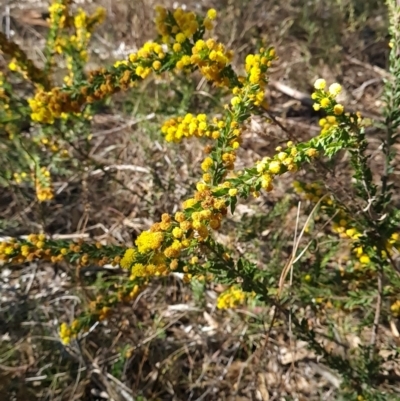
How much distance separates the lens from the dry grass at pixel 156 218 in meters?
3.07

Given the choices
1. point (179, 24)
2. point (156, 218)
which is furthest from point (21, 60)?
point (156, 218)

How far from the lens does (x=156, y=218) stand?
3.70 meters

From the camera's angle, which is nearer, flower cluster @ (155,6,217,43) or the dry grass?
flower cluster @ (155,6,217,43)

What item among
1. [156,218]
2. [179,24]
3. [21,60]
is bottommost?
[156,218]

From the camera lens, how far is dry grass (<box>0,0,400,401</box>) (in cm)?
307

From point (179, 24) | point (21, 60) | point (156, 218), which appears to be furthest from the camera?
point (156, 218)

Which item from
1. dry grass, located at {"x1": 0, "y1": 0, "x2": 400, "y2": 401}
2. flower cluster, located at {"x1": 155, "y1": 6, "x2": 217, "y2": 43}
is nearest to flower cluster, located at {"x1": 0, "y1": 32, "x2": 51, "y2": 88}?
dry grass, located at {"x1": 0, "y1": 0, "x2": 400, "y2": 401}

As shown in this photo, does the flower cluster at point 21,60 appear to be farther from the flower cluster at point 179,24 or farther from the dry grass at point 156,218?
the flower cluster at point 179,24

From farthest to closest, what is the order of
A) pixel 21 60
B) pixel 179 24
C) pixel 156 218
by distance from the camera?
pixel 156 218 < pixel 21 60 < pixel 179 24

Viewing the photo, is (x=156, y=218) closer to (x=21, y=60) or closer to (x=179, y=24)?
(x=21, y=60)

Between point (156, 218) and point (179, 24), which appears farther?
point (156, 218)

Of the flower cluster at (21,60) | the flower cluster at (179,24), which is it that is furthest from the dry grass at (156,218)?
the flower cluster at (21,60)

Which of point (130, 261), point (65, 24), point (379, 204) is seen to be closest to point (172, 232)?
point (130, 261)

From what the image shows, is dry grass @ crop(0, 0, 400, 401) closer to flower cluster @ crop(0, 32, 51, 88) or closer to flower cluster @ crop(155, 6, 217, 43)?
flower cluster @ crop(155, 6, 217, 43)
